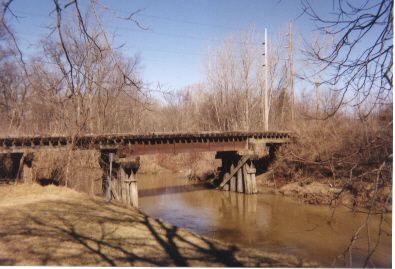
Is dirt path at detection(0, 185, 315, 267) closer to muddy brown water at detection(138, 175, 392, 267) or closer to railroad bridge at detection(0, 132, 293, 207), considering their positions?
muddy brown water at detection(138, 175, 392, 267)

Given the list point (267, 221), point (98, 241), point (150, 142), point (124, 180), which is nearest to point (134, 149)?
point (150, 142)

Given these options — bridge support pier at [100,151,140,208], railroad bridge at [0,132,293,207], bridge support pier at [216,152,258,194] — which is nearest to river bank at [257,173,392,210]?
bridge support pier at [216,152,258,194]

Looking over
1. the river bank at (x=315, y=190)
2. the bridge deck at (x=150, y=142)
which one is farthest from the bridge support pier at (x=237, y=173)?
the river bank at (x=315, y=190)

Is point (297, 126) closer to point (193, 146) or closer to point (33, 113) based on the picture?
point (193, 146)

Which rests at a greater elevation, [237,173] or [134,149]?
[134,149]

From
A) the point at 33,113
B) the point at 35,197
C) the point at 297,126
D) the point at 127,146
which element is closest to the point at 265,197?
the point at 297,126

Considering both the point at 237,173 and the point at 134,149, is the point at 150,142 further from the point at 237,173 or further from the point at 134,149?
the point at 237,173

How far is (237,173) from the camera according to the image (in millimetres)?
23891

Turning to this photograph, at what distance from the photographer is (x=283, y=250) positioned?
1125cm

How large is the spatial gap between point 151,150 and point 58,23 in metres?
16.5

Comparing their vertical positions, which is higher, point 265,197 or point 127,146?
point 127,146

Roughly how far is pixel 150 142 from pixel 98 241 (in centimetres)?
1101

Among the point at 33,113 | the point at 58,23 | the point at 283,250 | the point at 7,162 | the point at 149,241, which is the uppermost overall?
the point at 33,113

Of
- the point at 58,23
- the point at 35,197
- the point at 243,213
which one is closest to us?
the point at 58,23
